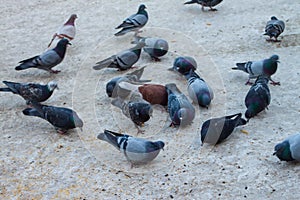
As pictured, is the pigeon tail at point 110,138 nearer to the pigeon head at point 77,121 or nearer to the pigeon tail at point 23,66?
the pigeon head at point 77,121

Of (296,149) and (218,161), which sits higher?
(296,149)

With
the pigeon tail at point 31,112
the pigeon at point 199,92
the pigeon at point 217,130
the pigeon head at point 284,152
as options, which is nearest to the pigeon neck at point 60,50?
the pigeon tail at point 31,112

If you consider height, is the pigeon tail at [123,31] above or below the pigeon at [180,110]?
below

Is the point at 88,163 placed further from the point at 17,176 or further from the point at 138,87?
the point at 138,87

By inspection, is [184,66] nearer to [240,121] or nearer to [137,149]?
[240,121]

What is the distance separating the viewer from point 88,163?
309 centimetres

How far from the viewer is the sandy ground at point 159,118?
285cm

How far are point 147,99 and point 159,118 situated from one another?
0.18 meters

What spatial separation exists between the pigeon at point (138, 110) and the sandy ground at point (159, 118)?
0.28 ft

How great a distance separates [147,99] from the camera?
3.65 metres

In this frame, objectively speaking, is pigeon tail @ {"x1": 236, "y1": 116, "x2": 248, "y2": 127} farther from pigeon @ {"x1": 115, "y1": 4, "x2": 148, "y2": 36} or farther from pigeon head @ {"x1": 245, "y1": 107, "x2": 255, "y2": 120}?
pigeon @ {"x1": 115, "y1": 4, "x2": 148, "y2": 36}

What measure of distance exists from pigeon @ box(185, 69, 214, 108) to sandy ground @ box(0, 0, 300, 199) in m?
0.09

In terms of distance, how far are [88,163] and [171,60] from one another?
6.05 feet

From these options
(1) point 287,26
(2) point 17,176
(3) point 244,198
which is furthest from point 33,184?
(1) point 287,26
